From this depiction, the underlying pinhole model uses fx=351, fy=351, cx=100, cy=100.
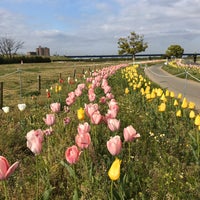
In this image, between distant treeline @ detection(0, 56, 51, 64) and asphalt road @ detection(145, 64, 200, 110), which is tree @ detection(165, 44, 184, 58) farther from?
asphalt road @ detection(145, 64, 200, 110)

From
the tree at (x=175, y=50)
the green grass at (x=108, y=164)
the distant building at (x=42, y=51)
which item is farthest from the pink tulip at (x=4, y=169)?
the distant building at (x=42, y=51)

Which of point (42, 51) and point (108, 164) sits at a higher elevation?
point (108, 164)

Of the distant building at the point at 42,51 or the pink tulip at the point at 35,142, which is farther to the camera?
the distant building at the point at 42,51

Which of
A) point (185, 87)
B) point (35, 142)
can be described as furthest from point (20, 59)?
point (35, 142)

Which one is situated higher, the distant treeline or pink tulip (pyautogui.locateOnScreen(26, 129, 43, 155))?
pink tulip (pyautogui.locateOnScreen(26, 129, 43, 155))

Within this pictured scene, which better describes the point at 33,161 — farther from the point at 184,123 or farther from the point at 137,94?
the point at 137,94

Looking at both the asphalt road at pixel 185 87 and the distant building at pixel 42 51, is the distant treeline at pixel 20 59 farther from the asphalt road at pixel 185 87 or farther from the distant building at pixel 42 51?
the distant building at pixel 42 51

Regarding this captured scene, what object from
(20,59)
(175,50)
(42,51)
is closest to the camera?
(20,59)

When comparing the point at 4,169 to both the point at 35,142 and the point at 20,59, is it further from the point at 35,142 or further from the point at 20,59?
the point at 20,59

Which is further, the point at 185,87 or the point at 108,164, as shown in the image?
the point at 185,87

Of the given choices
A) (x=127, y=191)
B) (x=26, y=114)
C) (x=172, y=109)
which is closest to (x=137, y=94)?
(x=172, y=109)

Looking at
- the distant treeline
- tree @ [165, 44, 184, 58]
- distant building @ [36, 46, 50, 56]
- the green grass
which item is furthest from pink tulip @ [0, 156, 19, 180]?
distant building @ [36, 46, 50, 56]

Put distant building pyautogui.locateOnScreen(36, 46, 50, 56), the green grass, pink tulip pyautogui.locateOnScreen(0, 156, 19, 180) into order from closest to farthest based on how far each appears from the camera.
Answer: pink tulip pyautogui.locateOnScreen(0, 156, 19, 180), the green grass, distant building pyautogui.locateOnScreen(36, 46, 50, 56)

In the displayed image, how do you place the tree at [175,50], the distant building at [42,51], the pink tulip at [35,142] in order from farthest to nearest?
the distant building at [42,51] < the tree at [175,50] < the pink tulip at [35,142]
